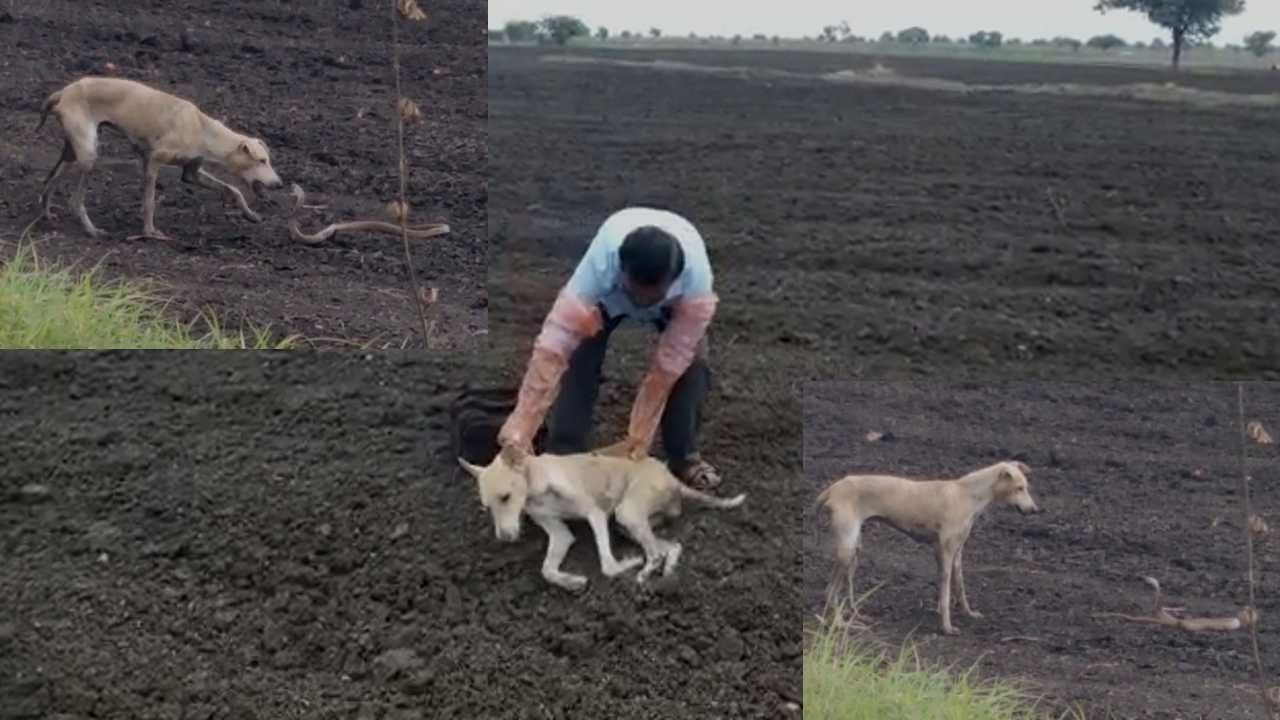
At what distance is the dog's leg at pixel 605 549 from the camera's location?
15.5ft

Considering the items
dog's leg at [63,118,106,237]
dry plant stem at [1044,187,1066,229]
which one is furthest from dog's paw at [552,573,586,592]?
dry plant stem at [1044,187,1066,229]

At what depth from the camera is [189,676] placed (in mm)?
4594

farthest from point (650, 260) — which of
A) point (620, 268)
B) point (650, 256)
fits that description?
point (620, 268)

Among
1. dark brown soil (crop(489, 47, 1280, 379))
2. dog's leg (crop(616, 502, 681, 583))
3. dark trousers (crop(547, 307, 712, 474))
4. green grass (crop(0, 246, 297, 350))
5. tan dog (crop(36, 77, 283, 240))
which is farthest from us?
dark brown soil (crop(489, 47, 1280, 379))

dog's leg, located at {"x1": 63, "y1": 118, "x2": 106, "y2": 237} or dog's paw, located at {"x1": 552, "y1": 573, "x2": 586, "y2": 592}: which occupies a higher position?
dog's leg, located at {"x1": 63, "y1": 118, "x2": 106, "y2": 237}

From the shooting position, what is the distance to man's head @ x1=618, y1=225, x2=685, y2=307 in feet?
14.3

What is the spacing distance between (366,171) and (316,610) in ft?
9.01

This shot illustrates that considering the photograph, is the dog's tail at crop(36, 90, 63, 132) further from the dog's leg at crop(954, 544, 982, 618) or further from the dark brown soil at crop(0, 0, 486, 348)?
the dog's leg at crop(954, 544, 982, 618)

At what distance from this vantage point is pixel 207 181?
6.56 meters

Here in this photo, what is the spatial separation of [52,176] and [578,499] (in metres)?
2.94

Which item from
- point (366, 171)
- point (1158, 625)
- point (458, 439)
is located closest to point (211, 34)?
point (366, 171)

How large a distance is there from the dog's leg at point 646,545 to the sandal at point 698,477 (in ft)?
1.07

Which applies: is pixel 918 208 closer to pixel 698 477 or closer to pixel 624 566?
pixel 698 477

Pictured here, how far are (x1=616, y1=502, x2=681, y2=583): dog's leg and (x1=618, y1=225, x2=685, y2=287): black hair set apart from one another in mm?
716
